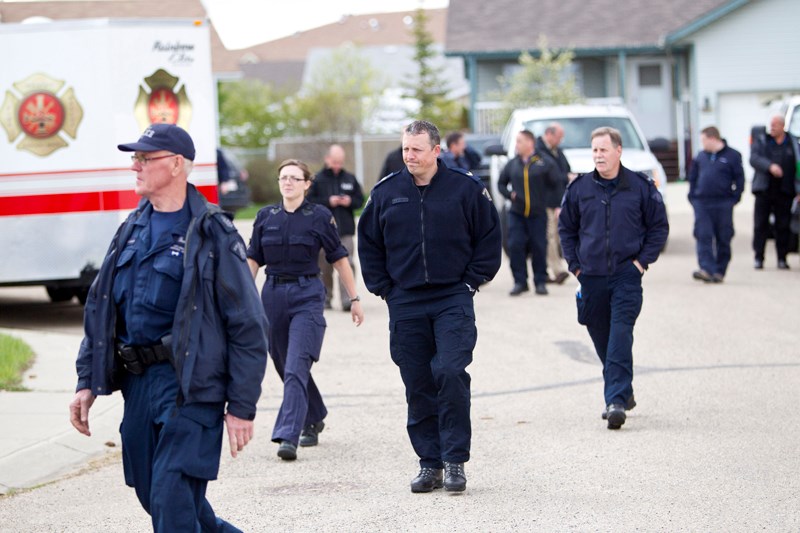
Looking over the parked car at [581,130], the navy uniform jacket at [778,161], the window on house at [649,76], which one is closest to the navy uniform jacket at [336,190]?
the parked car at [581,130]

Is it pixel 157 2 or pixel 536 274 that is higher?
pixel 157 2

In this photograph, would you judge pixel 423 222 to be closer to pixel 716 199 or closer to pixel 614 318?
pixel 614 318

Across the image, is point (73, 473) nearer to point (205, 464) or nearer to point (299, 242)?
point (299, 242)

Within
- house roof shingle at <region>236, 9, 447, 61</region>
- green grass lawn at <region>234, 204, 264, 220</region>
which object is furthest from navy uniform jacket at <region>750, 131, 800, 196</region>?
house roof shingle at <region>236, 9, 447, 61</region>

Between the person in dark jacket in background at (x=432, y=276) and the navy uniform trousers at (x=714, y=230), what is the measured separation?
34.0 feet

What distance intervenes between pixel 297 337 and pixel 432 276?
1.70 m

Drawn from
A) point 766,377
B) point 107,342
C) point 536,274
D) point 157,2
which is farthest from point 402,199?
point 157,2

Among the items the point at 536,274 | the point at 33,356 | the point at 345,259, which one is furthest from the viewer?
the point at 536,274

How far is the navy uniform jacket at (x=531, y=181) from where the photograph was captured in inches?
667

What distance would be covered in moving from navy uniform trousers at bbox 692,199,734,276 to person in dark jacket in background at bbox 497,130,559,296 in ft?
6.73

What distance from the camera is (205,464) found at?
16.3 feet

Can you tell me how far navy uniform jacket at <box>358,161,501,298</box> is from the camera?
291 inches

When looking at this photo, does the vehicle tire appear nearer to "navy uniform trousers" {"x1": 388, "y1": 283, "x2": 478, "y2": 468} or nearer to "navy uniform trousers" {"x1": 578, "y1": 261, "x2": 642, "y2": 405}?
"navy uniform trousers" {"x1": 578, "y1": 261, "x2": 642, "y2": 405}

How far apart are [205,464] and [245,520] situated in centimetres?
208
